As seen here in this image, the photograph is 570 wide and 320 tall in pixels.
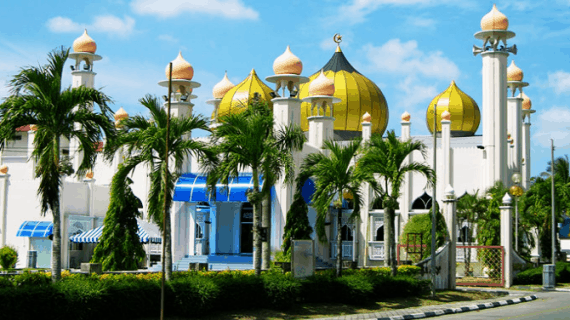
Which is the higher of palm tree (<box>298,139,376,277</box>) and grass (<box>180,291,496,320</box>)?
palm tree (<box>298,139,376,277</box>)

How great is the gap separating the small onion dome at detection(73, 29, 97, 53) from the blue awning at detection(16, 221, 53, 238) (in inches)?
391

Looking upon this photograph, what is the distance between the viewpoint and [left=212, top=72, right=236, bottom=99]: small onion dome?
4788 centimetres

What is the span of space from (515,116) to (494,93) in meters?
5.29

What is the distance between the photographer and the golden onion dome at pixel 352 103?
4569 cm

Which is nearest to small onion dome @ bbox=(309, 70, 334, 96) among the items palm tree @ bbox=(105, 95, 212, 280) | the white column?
the white column

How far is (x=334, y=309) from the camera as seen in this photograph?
19.6 metres

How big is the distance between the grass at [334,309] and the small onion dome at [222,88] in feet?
86.1

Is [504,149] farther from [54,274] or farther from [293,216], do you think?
[54,274]

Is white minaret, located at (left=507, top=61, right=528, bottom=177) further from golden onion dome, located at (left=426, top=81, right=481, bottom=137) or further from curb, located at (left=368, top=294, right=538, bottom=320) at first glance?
curb, located at (left=368, top=294, right=538, bottom=320)

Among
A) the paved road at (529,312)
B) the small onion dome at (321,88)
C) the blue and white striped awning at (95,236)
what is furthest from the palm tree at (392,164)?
the blue and white striped awning at (95,236)

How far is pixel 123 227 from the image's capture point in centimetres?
2816

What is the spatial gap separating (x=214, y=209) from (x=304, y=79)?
25.2ft

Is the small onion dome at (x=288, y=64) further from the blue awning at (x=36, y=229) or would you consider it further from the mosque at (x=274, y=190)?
the blue awning at (x=36, y=229)

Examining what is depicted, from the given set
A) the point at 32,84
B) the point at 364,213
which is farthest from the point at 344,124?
the point at 32,84
